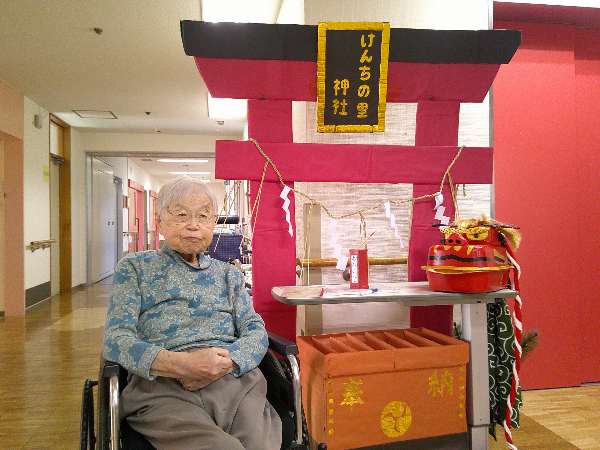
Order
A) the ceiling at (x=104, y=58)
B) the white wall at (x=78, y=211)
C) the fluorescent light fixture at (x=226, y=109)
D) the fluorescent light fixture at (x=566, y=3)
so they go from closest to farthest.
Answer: the fluorescent light fixture at (x=566, y=3) → the ceiling at (x=104, y=58) → the fluorescent light fixture at (x=226, y=109) → the white wall at (x=78, y=211)

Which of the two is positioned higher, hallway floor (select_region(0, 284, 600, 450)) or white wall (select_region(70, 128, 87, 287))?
white wall (select_region(70, 128, 87, 287))

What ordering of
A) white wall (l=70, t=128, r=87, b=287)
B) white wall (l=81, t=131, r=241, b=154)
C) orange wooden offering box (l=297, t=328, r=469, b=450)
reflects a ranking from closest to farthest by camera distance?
orange wooden offering box (l=297, t=328, r=469, b=450) → white wall (l=70, t=128, r=87, b=287) → white wall (l=81, t=131, r=241, b=154)

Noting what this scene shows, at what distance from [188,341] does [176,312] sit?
0.10m

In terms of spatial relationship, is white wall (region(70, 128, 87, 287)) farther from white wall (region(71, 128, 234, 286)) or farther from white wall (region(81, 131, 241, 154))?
white wall (region(81, 131, 241, 154))

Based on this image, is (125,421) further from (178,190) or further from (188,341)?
(178,190)

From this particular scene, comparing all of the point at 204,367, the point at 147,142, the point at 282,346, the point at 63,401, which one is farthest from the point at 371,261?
the point at 147,142

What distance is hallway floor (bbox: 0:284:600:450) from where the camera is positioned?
2381 millimetres

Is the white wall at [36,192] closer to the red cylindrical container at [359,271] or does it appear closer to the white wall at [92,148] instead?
the white wall at [92,148]

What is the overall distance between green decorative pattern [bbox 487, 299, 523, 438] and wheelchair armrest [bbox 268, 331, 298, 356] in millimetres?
1101

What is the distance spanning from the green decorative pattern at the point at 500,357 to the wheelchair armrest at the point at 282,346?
110 cm

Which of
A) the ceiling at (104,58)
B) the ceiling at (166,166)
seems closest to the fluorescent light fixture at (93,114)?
the ceiling at (104,58)

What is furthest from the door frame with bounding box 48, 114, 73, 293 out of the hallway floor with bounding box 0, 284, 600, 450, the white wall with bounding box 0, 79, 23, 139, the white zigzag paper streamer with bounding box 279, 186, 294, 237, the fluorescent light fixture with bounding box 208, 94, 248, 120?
the white zigzag paper streamer with bounding box 279, 186, 294, 237

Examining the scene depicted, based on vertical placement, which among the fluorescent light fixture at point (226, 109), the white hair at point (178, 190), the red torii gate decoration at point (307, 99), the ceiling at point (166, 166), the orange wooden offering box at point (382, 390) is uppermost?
the fluorescent light fixture at point (226, 109)

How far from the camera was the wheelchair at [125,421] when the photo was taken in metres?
1.29
